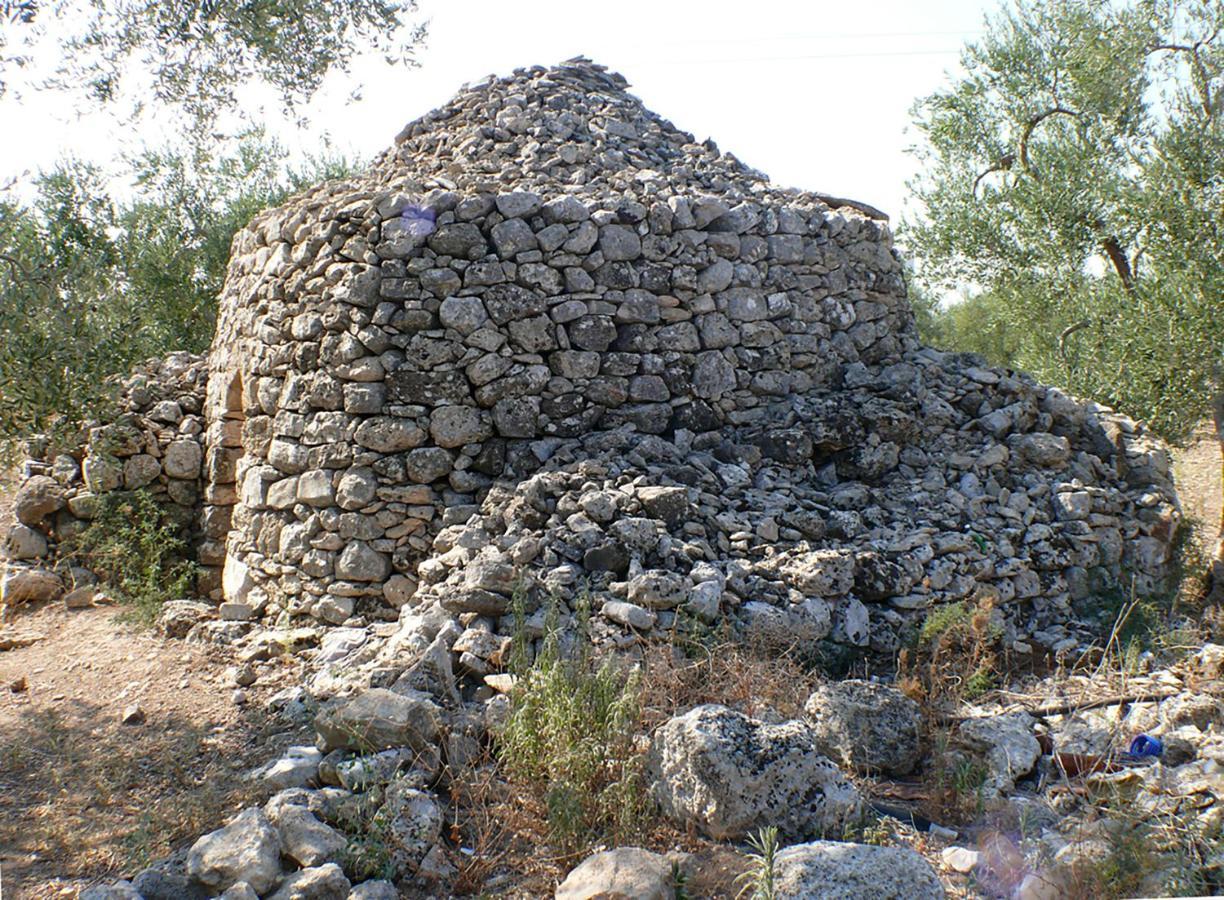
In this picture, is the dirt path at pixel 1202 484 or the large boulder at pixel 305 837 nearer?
the large boulder at pixel 305 837

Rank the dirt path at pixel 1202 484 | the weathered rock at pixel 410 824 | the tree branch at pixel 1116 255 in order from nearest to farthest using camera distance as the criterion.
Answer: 1. the weathered rock at pixel 410 824
2. the dirt path at pixel 1202 484
3. the tree branch at pixel 1116 255

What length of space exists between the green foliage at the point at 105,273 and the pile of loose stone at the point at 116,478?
25.5 inches

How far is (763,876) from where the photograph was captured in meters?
3.23

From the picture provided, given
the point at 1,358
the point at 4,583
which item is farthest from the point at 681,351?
the point at 4,583

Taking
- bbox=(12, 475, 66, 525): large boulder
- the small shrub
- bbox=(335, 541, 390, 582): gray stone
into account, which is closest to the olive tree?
the small shrub

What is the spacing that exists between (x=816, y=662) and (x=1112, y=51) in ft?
28.4

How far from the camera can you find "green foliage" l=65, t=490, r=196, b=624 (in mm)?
7602

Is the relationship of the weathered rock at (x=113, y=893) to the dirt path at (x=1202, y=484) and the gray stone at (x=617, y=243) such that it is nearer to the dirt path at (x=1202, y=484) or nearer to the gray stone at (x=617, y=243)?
the gray stone at (x=617, y=243)

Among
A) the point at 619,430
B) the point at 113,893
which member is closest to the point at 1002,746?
the point at 619,430

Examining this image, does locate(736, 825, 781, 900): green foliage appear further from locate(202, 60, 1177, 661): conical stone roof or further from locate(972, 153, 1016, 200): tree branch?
locate(972, 153, 1016, 200): tree branch

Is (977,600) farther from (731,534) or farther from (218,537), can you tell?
(218,537)

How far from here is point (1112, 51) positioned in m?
10.7

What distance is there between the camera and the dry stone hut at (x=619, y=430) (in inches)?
237

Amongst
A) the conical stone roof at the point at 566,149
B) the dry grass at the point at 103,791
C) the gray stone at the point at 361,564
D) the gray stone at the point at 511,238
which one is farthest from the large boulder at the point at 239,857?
the conical stone roof at the point at 566,149
